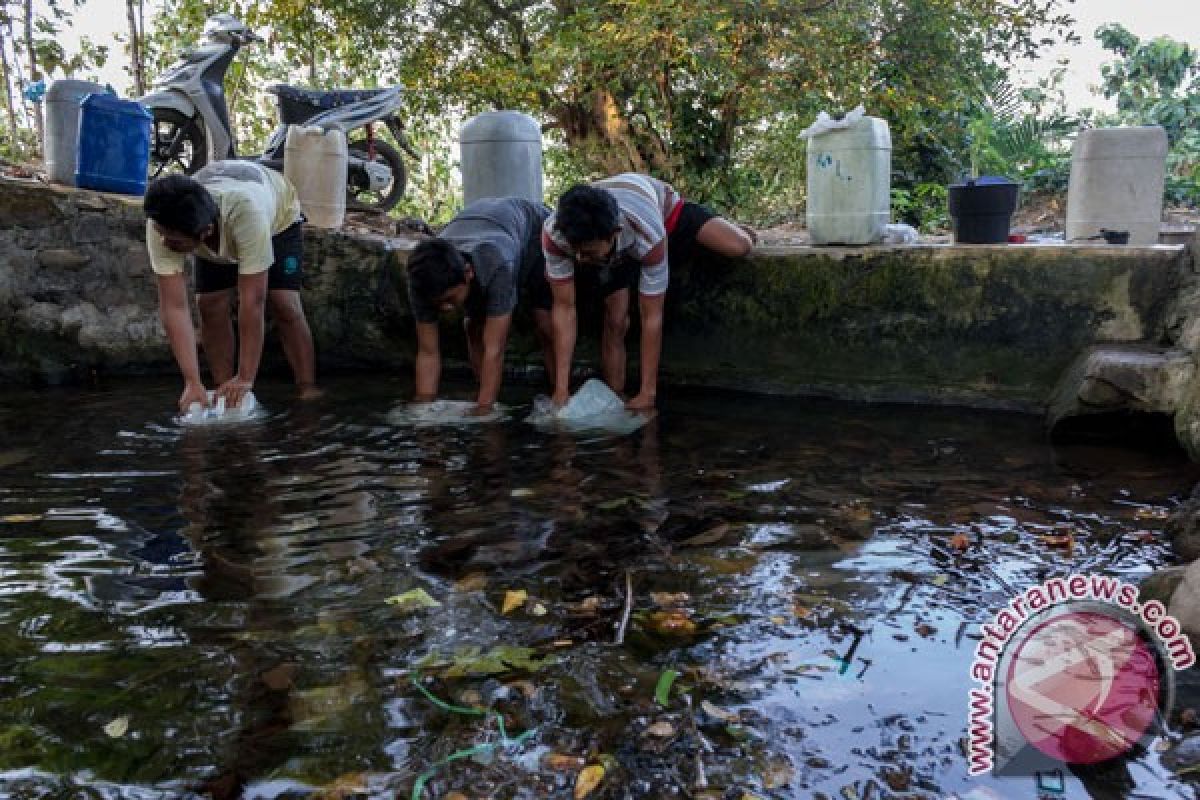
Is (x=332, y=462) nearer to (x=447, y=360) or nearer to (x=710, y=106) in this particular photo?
(x=447, y=360)

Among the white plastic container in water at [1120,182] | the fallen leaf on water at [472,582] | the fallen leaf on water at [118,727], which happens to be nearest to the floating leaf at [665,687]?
the fallen leaf on water at [472,582]

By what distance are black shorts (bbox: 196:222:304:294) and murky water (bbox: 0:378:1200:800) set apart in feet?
3.17

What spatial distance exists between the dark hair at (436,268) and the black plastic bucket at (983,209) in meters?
2.80

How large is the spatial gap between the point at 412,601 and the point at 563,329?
2380mm

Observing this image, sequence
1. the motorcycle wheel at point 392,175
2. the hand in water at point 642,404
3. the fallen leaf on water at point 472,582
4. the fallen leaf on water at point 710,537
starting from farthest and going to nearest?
the motorcycle wheel at point 392,175, the hand in water at point 642,404, the fallen leaf on water at point 710,537, the fallen leaf on water at point 472,582

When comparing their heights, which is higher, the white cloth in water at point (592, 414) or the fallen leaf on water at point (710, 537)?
the white cloth in water at point (592, 414)

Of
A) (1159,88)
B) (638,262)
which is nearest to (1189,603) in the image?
(638,262)

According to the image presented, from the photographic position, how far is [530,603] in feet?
7.85

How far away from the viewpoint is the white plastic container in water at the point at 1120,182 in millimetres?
5363

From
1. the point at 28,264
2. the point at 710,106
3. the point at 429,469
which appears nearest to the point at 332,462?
the point at 429,469

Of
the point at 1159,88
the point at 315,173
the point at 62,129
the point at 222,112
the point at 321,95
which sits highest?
the point at 1159,88

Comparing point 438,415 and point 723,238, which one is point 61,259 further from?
point 723,238

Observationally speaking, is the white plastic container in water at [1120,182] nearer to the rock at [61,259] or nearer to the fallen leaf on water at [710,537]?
the fallen leaf on water at [710,537]

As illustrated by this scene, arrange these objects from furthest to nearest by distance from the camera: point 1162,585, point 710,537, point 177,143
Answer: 1. point 177,143
2. point 710,537
3. point 1162,585
